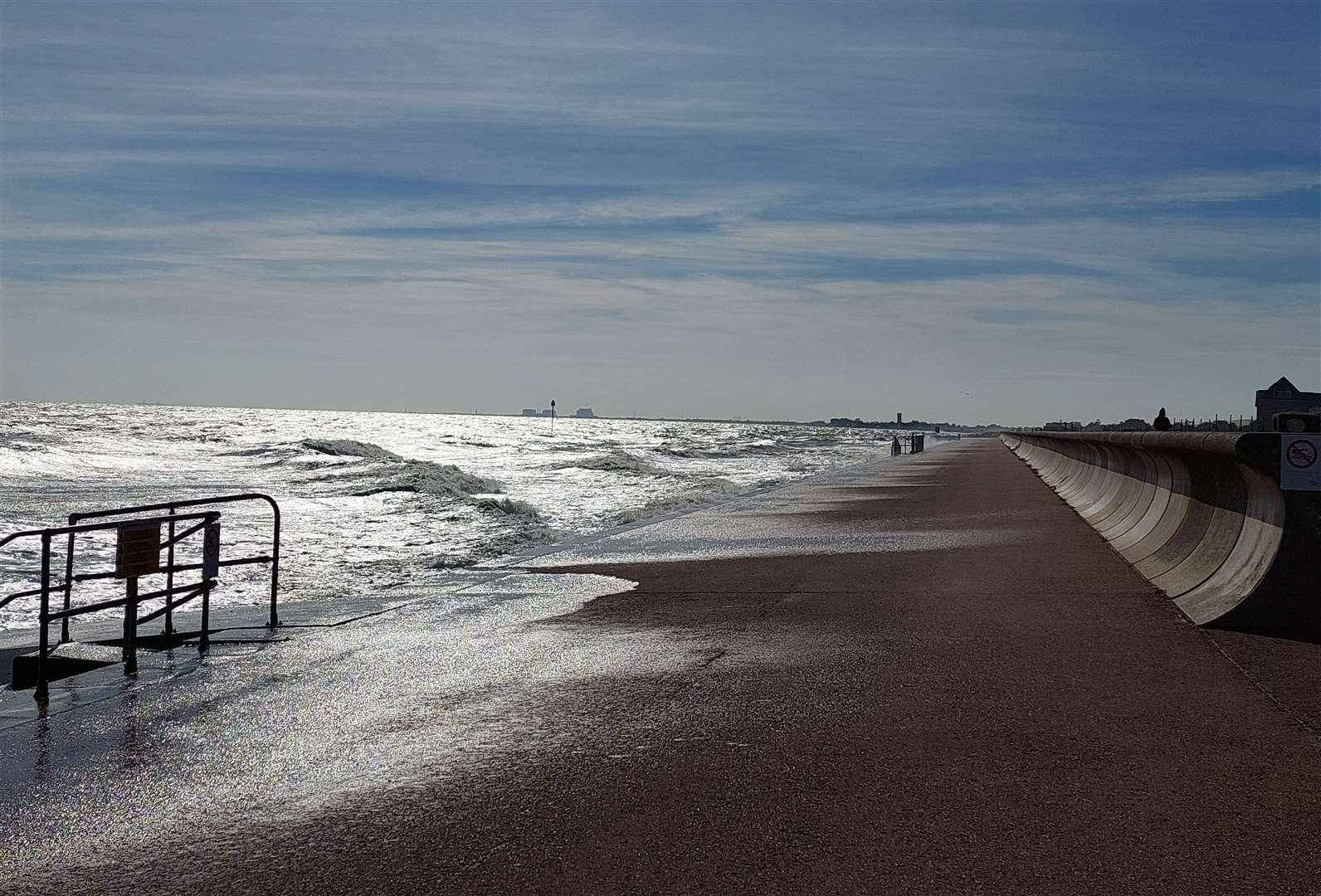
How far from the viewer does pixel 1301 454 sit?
27.0ft

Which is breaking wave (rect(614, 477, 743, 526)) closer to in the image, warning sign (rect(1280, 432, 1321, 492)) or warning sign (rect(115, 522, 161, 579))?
warning sign (rect(115, 522, 161, 579))

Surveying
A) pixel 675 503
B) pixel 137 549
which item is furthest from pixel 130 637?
pixel 675 503

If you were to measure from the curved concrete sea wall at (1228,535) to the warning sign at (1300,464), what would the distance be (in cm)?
5

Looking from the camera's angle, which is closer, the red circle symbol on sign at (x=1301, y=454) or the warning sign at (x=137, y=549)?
the red circle symbol on sign at (x=1301, y=454)

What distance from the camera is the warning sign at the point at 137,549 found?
28.4 feet

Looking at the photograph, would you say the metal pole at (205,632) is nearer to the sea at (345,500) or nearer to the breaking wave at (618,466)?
the sea at (345,500)

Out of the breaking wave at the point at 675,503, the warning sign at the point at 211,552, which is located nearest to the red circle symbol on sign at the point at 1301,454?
the warning sign at the point at 211,552

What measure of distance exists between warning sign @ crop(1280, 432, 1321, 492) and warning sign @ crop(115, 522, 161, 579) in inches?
319

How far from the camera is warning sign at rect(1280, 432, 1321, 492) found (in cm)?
816

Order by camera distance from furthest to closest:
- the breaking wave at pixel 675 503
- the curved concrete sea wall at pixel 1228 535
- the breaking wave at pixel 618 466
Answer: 1. the breaking wave at pixel 618 466
2. the breaking wave at pixel 675 503
3. the curved concrete sea wall at pixel 1228 535

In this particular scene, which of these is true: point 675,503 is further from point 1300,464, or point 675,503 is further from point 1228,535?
point 1300,464

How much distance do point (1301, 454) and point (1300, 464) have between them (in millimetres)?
76

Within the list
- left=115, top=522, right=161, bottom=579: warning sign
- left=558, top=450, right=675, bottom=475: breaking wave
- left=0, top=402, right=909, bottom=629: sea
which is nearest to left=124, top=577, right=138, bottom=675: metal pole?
left=115, top=522, right=161, bottom=579: warning sign

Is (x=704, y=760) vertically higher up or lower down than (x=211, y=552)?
lower down
